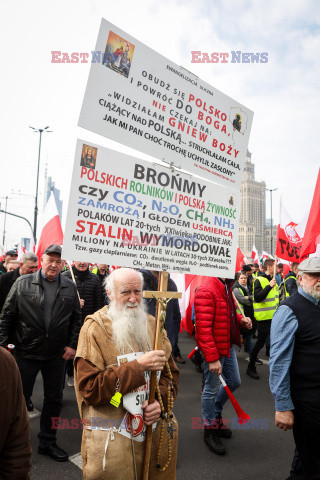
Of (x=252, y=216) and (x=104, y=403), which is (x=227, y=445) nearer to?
(x=104, y=403)

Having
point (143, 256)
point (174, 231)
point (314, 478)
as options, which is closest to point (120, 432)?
point (143, 256)

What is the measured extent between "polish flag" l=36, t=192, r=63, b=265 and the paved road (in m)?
2.15

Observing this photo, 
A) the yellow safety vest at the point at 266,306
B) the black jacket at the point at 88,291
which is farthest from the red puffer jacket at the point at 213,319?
the yellow safety vest at the point at 266,306

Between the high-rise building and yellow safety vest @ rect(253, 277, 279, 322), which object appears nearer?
yellow safety vest @ rect(253, 277, 279, 322)

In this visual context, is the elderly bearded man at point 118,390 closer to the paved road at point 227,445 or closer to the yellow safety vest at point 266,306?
the paved road at point 227,445

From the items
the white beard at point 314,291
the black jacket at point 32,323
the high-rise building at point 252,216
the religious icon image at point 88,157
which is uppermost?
the high-rise building at point 252,216

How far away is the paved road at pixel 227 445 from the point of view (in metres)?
2.80

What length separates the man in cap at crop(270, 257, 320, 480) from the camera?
2219 millimetres

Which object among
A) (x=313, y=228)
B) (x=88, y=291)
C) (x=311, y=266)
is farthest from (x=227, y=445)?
(x=88, y=291)

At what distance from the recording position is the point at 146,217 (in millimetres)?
1773

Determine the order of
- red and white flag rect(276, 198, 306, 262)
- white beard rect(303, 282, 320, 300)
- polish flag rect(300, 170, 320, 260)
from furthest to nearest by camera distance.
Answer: red and white flag rect(276, 198, 306, 262), polish flag rect(300, 170, 320, 260), white beard rect(303, 282, 320, 300)

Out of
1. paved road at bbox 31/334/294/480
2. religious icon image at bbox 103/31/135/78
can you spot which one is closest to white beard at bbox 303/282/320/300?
paved road at bbox 31/334/294/480

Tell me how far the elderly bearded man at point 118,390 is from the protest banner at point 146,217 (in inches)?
12.2

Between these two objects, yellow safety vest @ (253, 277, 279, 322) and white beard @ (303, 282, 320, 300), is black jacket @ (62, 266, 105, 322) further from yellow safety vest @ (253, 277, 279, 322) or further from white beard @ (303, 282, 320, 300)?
white beard @ (303, 282, 320, 300)
